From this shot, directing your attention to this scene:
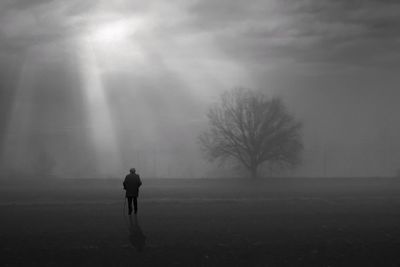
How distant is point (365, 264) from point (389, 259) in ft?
3.67

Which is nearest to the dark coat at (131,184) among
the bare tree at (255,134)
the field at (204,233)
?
the field at (204,233)

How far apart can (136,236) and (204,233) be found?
9.32ft

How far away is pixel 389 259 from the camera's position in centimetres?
1317

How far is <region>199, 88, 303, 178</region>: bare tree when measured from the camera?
1858 inches

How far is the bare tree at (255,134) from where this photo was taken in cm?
4719

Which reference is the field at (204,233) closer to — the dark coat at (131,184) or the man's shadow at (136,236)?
the man's shadow at (136,236)

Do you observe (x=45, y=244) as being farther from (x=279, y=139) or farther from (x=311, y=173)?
(x=311, y=173)

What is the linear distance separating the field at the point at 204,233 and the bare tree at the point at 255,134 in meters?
19.8

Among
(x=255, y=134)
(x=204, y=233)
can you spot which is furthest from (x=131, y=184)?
(x=255, y=134)

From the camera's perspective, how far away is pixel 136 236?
1595 centimetres

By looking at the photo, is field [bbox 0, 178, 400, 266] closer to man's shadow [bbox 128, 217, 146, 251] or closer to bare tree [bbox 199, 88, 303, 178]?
man's shadow [bbox 128, 217, 146, 251]

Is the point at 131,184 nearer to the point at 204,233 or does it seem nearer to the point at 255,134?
the point at 204,233

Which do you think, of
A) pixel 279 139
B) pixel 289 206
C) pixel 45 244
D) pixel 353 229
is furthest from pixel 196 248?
pixel 279 139

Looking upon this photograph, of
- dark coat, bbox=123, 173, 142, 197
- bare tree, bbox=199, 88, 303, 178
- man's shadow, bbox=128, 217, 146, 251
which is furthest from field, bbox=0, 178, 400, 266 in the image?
bare tree, bbox=199, 88, 303, 178
